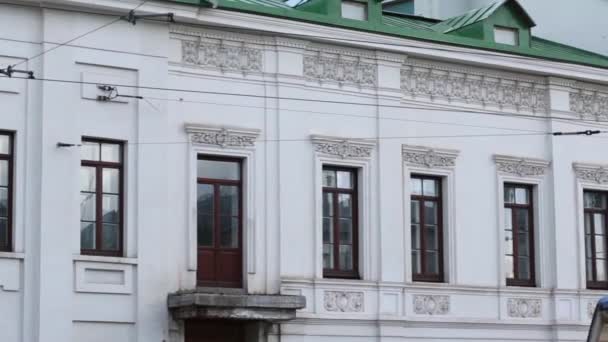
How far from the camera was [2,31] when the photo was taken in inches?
893

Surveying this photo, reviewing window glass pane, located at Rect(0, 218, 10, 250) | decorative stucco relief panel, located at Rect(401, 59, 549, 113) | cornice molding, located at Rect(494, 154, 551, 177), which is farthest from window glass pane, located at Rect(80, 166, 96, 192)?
cornice molding, located at Rect(494, 154, 551, 177)

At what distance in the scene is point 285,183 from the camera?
2519 cm

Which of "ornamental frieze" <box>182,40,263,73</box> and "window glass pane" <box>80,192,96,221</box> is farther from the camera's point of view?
"ornamental frieze" <box>182,40,263,73</box>

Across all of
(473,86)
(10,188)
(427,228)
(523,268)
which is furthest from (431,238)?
(10,188)

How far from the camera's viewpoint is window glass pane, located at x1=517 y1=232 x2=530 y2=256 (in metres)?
28.1

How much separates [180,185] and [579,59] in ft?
30.7

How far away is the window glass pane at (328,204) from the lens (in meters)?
25.9

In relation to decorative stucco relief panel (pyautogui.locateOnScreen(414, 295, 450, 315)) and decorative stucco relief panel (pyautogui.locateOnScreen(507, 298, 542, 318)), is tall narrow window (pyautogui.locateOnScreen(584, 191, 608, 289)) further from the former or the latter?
decorative stucco relief panel (pyautogui.locateOnScreen(414, 295, 450, 315))

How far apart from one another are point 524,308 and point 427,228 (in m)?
2.49

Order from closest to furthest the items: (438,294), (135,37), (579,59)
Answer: (135,37) < (438,294) < (579,59)

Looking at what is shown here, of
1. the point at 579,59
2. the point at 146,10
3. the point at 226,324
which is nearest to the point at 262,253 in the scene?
the point at 226,324

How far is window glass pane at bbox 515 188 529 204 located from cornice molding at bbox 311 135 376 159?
363 cm

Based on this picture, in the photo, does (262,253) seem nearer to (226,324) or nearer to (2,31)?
(226,324)

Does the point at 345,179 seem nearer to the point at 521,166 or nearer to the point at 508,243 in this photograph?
the point at 508,243
